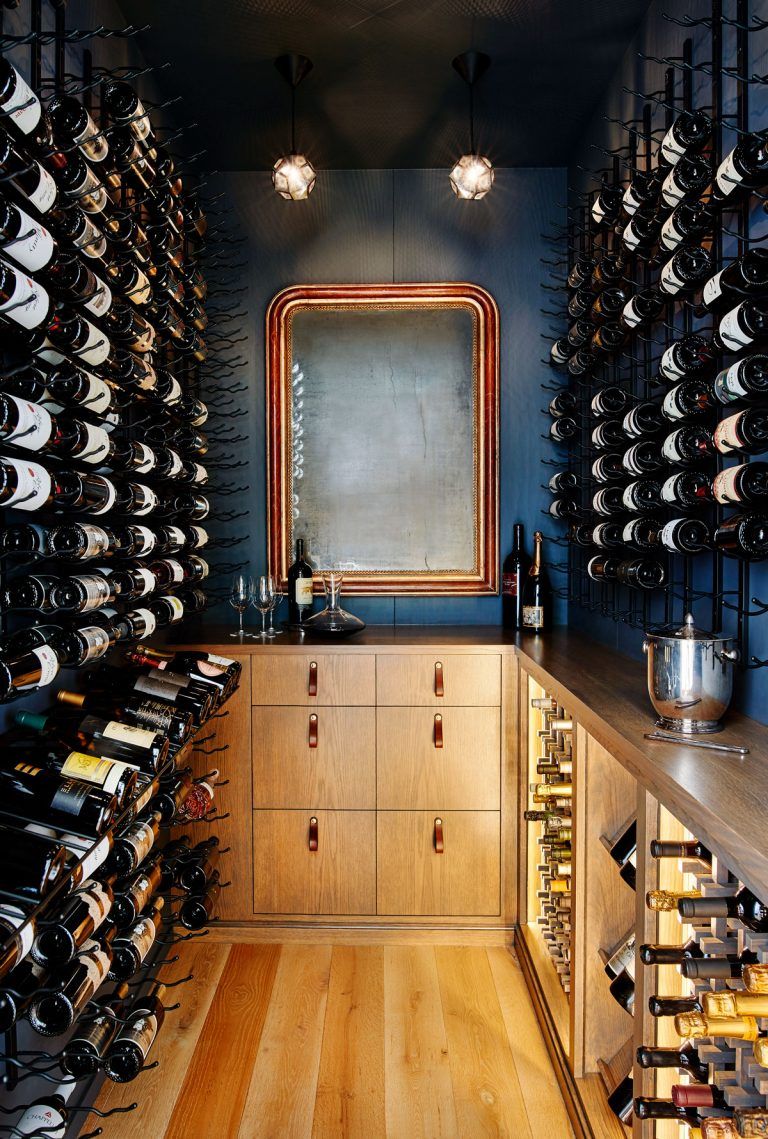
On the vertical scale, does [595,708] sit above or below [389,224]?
below

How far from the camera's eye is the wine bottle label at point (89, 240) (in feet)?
5.39

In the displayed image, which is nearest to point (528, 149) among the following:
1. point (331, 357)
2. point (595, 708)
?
point (331, 357)

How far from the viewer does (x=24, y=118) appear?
4.33ft

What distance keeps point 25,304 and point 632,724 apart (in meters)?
1.31

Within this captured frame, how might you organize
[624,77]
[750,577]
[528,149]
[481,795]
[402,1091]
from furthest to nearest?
[528,149], [481,795], [624,77], [402,1091], [750,577]

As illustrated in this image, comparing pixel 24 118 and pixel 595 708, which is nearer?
pixel 24 118

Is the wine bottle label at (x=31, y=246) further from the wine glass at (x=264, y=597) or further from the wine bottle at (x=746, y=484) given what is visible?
the wine glass at (x=264, y=597)

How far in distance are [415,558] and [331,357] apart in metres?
0.86

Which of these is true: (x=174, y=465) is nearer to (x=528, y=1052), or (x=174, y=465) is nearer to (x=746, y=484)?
(x=746, y=484)

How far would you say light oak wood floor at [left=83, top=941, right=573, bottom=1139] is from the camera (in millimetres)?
1829

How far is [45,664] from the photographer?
1366 mm

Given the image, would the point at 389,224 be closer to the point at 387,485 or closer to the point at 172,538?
the point at 387,485

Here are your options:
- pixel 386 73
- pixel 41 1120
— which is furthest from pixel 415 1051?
pixel 386 73

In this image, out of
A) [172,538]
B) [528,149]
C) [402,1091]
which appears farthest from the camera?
[528,149]
